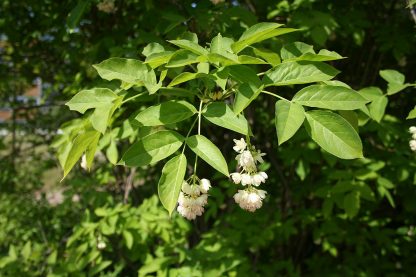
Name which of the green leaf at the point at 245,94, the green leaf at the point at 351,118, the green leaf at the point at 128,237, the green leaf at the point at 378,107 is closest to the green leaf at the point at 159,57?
the green leaf at the point at 245,94

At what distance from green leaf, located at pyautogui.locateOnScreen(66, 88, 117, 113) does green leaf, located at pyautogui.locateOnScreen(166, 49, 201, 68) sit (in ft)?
0.81

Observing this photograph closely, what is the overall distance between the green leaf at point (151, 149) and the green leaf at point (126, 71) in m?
0.19

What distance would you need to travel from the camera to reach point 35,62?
146 inches

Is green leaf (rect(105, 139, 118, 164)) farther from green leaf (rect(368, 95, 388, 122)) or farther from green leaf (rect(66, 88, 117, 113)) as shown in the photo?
green leaf (rect(368, 95, 388, 122))

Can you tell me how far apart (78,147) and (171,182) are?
35cm

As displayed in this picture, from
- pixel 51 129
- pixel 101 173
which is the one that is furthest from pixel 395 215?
pixel 51 129

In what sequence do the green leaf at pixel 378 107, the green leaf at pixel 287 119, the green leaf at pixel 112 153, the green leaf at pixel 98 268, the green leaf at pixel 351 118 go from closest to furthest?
1. the green leaf at pixel 287 119
2. the green leaf at pixel 351 118
3. the green leaf at pixel 378 107
4. the green leaf at pixel 112 153
5. the green leaf at pixel 98 268

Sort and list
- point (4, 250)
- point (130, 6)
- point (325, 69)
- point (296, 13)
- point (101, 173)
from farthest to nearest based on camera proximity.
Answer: point (4, 250), point (101, 173), point (130, 6), point (296, 13), point (325, 69)

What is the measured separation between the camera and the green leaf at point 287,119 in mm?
1083

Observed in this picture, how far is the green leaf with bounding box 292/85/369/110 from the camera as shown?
45.5 inches

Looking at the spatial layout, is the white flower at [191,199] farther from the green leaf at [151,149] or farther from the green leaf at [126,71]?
the green leaf at [126,71]

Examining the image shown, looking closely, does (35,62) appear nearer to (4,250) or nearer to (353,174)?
(4,250)

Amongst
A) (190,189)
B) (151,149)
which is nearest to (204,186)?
(190,189)

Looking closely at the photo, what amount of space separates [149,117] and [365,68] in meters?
2.84
